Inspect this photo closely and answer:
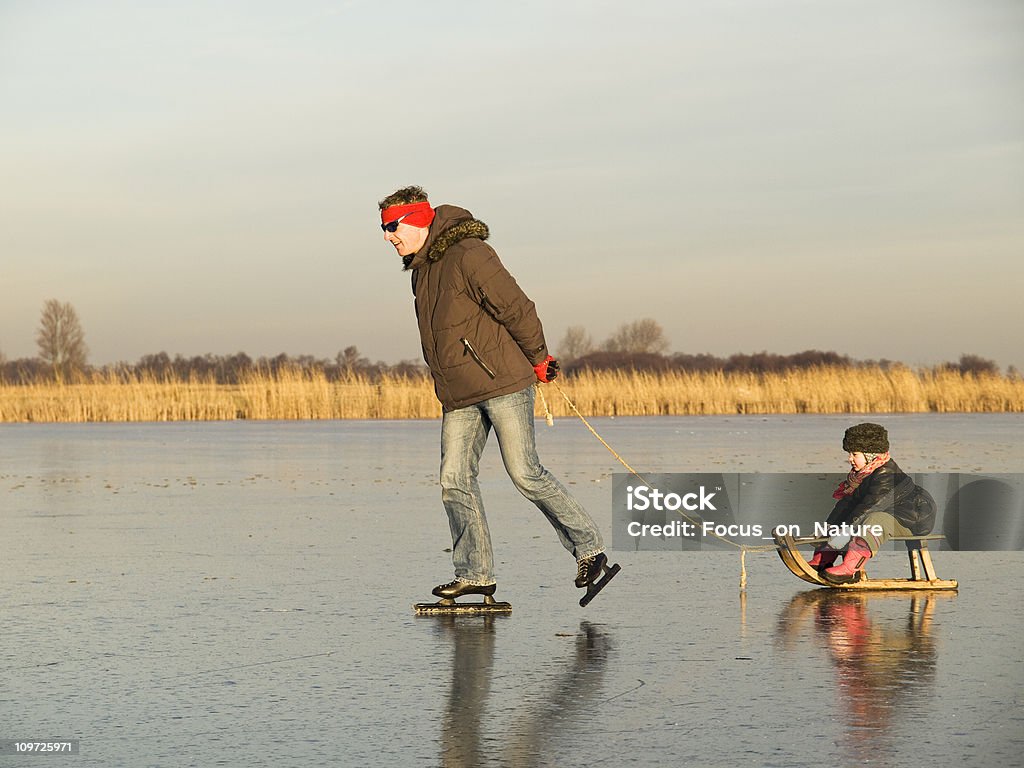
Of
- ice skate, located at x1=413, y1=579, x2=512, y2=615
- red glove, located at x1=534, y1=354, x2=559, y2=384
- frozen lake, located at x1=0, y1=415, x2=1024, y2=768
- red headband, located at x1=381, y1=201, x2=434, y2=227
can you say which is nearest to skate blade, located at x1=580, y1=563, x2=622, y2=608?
frozen lake, located at x1=0, y1=415, x2=1024, y2=768

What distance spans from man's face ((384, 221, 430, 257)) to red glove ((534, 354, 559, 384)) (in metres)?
0.80

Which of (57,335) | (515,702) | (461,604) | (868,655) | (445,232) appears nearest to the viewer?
(515,702)

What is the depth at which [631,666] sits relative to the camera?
5.23 metres

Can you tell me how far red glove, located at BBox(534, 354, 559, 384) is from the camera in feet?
22.5

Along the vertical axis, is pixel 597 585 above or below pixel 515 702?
above

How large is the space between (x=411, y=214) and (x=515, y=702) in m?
2.90

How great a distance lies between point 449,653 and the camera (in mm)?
5578

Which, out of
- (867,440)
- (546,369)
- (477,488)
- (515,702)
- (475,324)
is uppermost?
(475,324)

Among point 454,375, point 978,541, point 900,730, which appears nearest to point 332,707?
point 900,730

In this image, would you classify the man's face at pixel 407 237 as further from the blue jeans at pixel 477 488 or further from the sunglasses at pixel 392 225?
the blue jeans at pixel 477 488

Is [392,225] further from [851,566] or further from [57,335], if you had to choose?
[57,335]

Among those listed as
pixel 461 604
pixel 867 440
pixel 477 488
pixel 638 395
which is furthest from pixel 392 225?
pixel 638 395

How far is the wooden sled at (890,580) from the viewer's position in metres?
7.08

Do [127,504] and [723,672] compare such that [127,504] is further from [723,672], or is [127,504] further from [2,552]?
[723,672]
